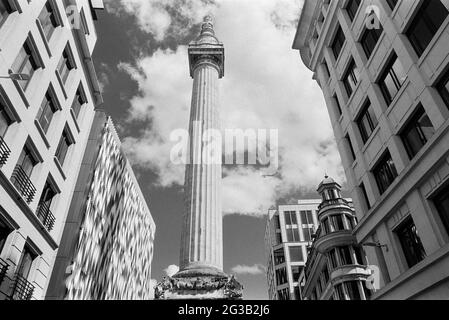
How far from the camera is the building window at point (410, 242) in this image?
1484cm

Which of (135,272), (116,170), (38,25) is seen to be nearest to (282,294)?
(135,272)

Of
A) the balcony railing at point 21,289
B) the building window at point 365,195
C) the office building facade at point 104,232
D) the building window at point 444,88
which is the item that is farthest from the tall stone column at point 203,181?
the building window at point 444,88

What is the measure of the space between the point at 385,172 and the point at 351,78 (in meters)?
7.13

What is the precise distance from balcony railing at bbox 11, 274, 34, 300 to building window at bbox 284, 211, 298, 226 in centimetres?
7752

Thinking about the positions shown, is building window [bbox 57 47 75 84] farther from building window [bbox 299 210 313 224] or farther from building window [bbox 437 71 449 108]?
building window [bbox 299 210 313 224]

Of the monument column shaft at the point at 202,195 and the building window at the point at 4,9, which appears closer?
the building window at the point at 4,9

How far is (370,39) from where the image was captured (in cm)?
1997

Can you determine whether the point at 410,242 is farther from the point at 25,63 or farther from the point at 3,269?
the point at 25,63

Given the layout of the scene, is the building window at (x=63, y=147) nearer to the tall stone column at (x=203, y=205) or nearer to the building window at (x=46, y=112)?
the building window at (x=46, y=112)

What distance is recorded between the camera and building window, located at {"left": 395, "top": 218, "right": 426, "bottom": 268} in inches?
584

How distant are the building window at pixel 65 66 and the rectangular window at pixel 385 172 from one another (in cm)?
1949

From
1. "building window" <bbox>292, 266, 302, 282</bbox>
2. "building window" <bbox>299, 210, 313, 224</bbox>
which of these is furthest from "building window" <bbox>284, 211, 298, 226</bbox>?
"building window" <bbox>292, 266, 302, 282</bbox>

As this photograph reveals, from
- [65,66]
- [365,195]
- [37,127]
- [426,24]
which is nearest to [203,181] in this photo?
[65,66]
